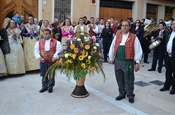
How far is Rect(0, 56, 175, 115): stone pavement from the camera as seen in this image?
13.9ft

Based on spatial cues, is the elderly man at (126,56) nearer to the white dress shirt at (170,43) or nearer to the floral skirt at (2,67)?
the white dress shirt at (170,43)

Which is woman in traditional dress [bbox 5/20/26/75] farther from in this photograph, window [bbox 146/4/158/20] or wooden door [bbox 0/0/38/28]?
window [bbox 146/4/158/20]

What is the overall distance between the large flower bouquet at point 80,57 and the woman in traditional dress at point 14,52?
81.0 inches

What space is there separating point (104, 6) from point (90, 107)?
386 inches

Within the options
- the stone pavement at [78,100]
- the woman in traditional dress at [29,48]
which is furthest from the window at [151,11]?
the woman in traditional dress at [29,48]

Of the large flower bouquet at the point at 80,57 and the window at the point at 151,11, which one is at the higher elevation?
the window at the point at 151,11

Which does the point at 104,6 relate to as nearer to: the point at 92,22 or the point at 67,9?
the point at 67,9

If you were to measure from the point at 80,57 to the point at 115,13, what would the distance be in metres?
9.94

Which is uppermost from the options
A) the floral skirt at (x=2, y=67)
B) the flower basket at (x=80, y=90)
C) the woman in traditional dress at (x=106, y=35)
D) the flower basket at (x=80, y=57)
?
the woman in traditional dress at (x=106, y=35)

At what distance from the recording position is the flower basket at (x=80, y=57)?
4578 mm

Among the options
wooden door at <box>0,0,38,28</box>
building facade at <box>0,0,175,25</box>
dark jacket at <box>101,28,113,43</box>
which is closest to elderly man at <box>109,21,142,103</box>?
dark jacket at <box>101,28,113,43</box>

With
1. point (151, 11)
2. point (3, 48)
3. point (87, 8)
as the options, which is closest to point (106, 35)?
point (87, 8)

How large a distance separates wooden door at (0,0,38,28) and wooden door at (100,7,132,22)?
4.05 metres

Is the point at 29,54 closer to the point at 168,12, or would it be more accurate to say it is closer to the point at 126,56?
the point at 126,56
